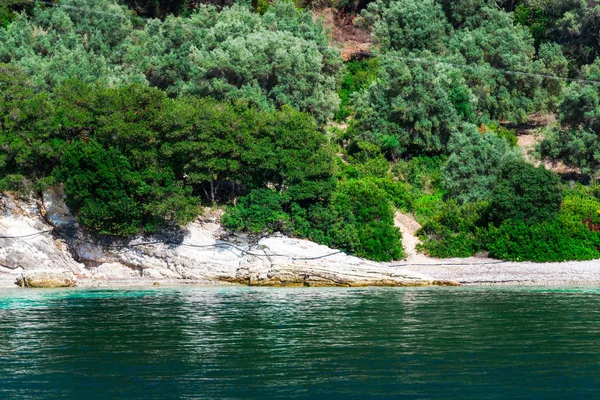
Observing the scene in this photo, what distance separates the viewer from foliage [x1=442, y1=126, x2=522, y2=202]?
151 feet

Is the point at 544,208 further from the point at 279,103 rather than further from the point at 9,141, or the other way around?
the point at 9,141

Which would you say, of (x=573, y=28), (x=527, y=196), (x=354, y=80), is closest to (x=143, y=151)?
(x=527, y=196)

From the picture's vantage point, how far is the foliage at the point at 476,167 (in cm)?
4591

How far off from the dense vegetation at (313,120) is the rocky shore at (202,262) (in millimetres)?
1083

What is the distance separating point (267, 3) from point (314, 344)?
53918 mm

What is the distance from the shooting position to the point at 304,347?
19766mm

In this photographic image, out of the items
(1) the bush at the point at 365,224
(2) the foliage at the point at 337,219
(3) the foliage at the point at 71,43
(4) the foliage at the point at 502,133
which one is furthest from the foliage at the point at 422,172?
(3) the foliage at the point at 71,43

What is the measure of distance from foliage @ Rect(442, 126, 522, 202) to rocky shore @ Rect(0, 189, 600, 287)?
6823 mm

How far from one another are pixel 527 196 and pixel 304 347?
2366 cm

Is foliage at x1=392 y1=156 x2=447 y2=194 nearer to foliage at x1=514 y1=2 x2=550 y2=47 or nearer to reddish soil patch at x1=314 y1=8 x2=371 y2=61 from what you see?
foliage at x1=514 y1=2 x2=550 y2=47

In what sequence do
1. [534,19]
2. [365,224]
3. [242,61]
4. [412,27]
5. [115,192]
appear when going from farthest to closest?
[534,19], [412,27], [242,61], [365,224], [115,192]

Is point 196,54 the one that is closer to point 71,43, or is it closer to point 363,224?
point 71,43

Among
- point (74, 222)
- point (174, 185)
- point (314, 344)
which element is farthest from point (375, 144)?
point (314, 344)

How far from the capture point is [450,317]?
24.7 m
